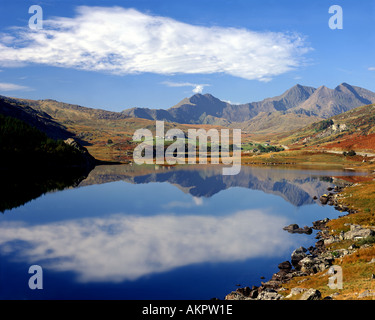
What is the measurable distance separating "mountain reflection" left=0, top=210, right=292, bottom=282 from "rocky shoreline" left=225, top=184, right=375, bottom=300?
A: 393cm

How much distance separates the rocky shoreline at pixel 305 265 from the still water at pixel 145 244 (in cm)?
167

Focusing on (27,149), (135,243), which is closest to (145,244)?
(135,243)

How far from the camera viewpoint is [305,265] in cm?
3466

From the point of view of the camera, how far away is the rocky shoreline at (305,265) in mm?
Result: 25594

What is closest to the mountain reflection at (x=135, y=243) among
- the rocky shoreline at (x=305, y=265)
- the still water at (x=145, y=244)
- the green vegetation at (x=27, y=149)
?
the still water at (x=145, y=244)

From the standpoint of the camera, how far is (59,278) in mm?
31266

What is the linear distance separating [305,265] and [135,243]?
22822mm

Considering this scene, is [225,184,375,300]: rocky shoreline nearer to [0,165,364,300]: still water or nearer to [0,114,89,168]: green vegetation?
[0,165,364,300]: still water

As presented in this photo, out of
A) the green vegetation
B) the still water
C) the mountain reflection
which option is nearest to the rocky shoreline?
the still water

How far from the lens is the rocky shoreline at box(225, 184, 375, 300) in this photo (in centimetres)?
2559

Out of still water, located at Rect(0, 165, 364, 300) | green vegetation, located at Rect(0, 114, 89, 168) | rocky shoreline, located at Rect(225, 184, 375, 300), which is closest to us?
rocky shoreline, located at Rect(225, 184, 375, 300)

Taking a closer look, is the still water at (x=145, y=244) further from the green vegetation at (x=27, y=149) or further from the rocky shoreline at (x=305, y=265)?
the green vegetation at (x=27, y=149)

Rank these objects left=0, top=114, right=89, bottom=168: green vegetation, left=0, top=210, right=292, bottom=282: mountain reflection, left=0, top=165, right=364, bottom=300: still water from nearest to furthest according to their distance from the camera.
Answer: left=0, top=165, right=364, bottom=300: still water
left=0, top=210, right=292, bottom=282: mountain reflection
left=0, top=114, right=89, bottom=168: green vegetation
